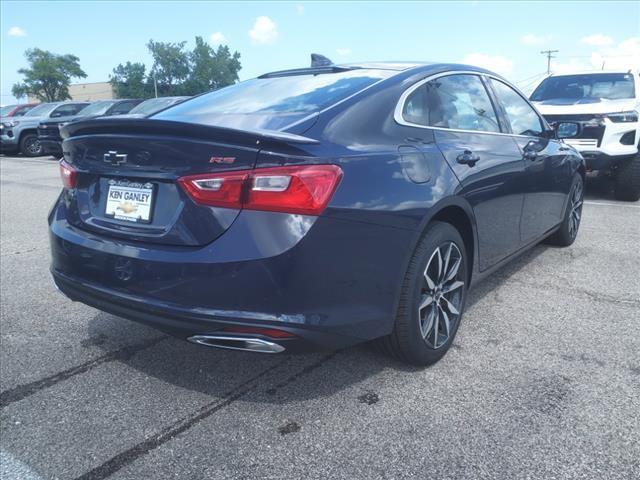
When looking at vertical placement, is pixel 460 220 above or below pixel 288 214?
below

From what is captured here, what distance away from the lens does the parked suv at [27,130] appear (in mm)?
18031

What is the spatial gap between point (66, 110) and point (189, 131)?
17.6 m

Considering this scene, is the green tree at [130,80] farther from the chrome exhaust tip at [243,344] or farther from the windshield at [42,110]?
the chrome exhaust tip at [243,344]

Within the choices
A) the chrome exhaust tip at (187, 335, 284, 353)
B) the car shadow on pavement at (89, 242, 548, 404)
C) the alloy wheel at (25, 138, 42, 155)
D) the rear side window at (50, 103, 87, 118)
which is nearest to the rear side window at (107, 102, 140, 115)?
the rear side window at (50, 103, 87, 118)

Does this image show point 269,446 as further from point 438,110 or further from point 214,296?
point 438,110

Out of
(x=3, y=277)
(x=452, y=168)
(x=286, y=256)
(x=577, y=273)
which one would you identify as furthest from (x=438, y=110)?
(x=3, y=277)

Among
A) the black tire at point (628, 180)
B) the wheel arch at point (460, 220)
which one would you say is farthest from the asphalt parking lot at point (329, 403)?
the black tire at point (628, 180)

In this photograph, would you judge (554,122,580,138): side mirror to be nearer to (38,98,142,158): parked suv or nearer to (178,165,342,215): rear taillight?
(178,165,342,215): rear taillight

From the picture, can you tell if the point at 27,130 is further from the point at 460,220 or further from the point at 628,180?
the point at 460,220

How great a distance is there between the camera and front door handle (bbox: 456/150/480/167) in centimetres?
302

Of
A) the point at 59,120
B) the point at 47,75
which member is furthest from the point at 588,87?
the point at 47,75

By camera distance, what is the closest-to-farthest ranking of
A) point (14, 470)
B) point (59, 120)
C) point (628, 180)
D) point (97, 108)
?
point (14, 470) → point (628, 180) → point (59, 120) → point (97, 108)

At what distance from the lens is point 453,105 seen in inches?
129

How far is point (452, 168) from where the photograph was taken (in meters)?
2.92
